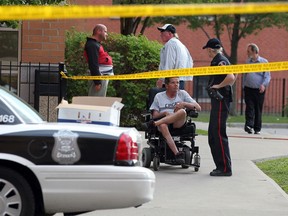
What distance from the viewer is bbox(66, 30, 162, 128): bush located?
57.0 ft

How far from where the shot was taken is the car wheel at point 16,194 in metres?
6.93

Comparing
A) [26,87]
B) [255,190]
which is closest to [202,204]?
[255,190]

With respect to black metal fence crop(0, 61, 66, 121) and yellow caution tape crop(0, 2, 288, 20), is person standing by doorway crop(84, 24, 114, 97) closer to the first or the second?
black metal fence crop(0, 61, 66, 121)

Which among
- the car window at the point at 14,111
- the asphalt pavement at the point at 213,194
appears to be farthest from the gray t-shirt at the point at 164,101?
the car window at the point at 14,111

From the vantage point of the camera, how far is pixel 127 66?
57.9ft

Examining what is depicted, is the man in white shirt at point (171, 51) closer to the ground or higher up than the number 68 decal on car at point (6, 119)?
higher up

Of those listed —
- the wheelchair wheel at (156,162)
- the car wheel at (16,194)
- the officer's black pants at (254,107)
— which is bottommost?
the wheelchair wheel at (156,162)

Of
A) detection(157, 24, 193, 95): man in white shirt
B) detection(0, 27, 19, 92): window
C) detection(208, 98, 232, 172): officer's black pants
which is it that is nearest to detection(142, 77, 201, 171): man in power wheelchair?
detection(208, 98, 232, 172): officer's black pants

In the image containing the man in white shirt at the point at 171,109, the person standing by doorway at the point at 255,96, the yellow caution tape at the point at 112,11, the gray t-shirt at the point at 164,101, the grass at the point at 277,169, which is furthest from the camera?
the person standing by doorway at the point at 255,96

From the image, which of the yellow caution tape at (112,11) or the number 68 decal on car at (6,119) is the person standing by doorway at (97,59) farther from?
the yellow caution tape at (112,11)

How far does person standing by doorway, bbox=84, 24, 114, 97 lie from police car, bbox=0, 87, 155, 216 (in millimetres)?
5081

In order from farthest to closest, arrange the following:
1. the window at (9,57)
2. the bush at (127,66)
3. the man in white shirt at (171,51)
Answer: the bush at (127,66) < the window at (9,57) < the man in white shirt at (171,51)

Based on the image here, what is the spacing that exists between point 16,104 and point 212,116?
4204mm

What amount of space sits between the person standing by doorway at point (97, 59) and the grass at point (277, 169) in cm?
273
